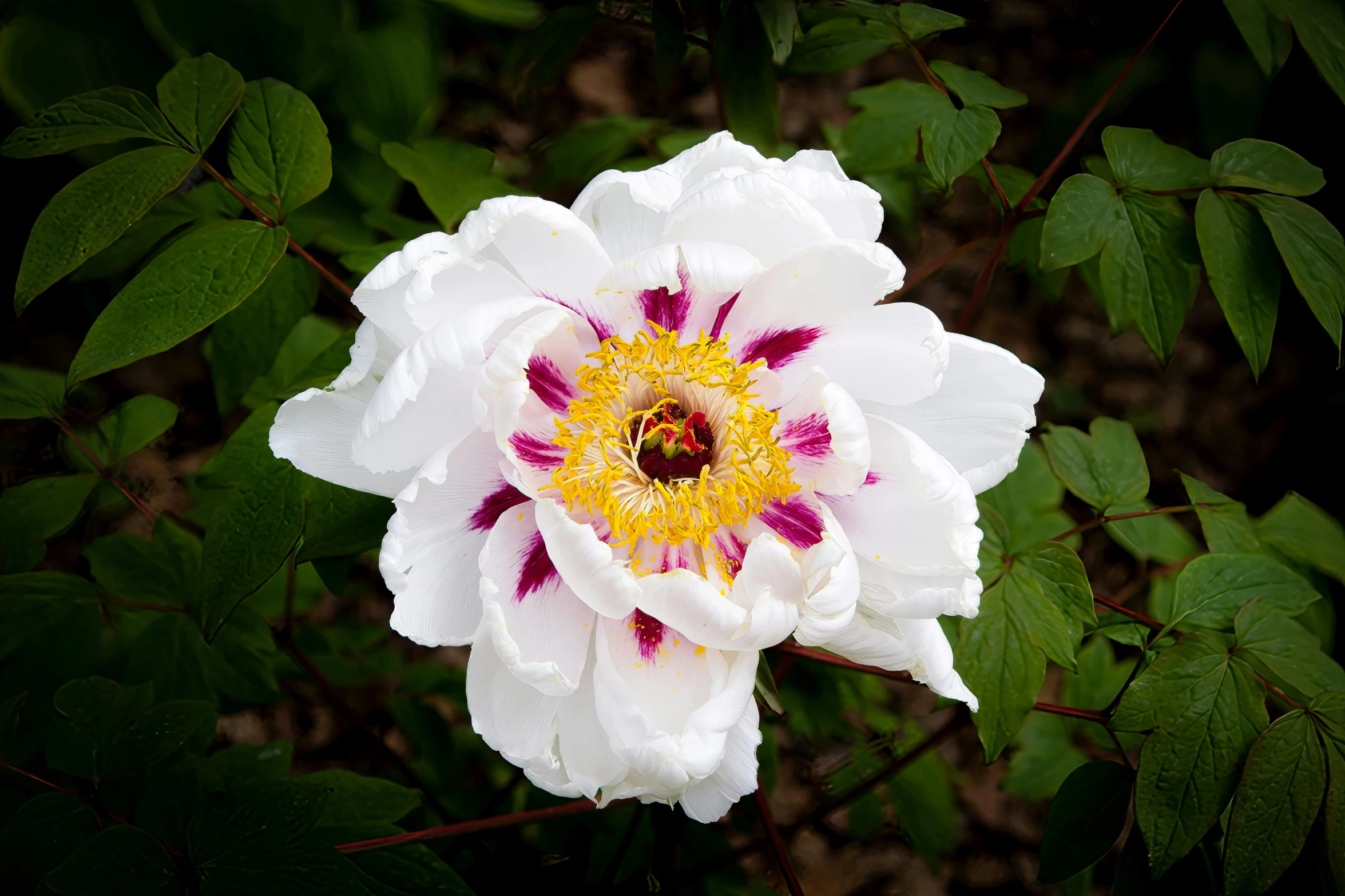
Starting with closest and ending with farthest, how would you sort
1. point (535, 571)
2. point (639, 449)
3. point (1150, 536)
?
point (535, 571), point (639, 449), point (1150, 536)

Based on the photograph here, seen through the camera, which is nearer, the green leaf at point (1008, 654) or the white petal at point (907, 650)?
the white petal at point (907, 650)

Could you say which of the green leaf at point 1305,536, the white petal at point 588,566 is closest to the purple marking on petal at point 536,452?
the white petal at point 588,566

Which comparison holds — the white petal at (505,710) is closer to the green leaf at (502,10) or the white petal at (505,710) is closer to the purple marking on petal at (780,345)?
the purple marking on petal at (780,345)

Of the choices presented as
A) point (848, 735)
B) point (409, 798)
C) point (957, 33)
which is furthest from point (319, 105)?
point (957, 33)

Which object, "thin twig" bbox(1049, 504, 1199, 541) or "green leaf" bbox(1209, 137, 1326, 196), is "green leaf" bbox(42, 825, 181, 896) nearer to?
"thin twig" bbox(1049, 504, 1199, 541)

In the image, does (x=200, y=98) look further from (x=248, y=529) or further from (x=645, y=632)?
(x=645, y=632)

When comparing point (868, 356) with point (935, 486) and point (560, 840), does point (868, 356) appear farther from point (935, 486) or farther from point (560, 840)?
point (560, 840)

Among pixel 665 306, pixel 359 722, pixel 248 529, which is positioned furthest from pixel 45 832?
pixel 665 306
